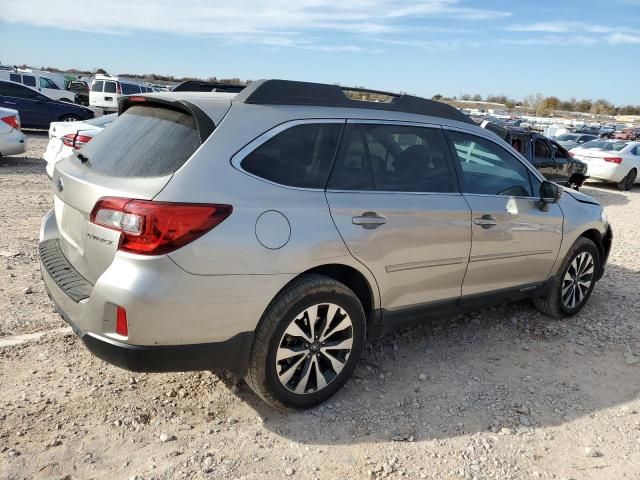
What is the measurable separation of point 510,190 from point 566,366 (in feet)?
4.51

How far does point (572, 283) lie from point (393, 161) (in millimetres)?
2441

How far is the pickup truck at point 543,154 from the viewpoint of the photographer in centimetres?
1147

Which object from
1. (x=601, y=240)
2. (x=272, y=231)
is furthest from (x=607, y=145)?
(x=272, y=231)

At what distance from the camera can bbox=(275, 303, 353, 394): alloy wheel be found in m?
3.06

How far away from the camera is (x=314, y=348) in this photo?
3.16m

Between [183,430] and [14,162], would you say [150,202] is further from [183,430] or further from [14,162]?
[14,162]

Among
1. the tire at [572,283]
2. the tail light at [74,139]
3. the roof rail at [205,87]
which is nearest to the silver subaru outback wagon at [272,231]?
the roof rail at [205,87]

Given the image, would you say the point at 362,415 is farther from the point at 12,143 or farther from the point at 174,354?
the point at 12,143

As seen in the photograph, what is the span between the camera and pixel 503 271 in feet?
13.6

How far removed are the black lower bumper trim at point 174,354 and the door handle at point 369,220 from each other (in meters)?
0.88

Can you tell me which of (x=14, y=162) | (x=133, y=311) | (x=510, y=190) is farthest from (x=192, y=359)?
(x=14, y=162)

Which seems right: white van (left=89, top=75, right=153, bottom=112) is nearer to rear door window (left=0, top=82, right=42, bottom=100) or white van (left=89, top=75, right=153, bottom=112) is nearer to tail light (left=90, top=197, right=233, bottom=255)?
rear door window (left=0, top=82, right=42, bottom=100)

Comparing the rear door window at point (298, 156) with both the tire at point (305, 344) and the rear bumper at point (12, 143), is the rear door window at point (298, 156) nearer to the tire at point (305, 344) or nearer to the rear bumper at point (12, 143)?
the tire at point (305, 344)

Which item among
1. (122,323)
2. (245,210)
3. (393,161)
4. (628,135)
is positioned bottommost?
(628,135)
